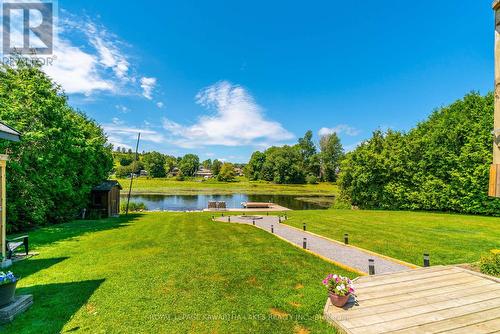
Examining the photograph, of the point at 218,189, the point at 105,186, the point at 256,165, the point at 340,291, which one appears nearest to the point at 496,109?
the point at 340,291

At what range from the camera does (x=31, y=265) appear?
303 inches

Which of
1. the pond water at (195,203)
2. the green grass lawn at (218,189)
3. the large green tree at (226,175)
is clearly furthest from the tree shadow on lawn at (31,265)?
the large green tree at (226,175)

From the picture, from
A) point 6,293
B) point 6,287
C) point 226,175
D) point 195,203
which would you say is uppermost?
point 226,175

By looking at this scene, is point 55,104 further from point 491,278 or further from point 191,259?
point 491,278

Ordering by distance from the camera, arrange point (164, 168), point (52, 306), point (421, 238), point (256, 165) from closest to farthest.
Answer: point (52, 306)
point (421, 238)
point (256, 165)
point (164, 168)

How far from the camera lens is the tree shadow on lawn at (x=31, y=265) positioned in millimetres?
7030

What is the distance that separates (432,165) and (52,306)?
102 feet

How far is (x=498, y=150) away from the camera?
288 centimetres

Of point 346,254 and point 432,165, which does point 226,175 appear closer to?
point 432,165

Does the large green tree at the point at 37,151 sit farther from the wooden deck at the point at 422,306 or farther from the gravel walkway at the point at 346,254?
the wooden deck at the point at 422,306

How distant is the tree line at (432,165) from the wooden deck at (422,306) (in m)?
20.9

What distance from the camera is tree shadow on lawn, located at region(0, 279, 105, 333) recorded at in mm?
4332

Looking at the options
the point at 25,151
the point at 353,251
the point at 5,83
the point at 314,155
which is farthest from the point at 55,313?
the point at 314,155

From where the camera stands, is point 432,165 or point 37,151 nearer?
point 37,151
